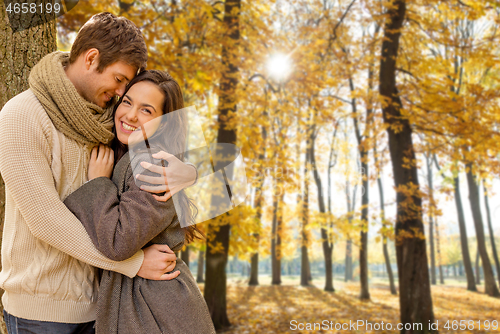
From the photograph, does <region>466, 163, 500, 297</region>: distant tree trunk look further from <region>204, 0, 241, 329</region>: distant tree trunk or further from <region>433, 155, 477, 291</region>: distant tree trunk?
<region>204, 0, 241, 329</region>: distant tree trunk

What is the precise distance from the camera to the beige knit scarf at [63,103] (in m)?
1.37

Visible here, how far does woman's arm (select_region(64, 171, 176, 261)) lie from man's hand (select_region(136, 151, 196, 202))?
34 millimetres

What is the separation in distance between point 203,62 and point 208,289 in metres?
4.45

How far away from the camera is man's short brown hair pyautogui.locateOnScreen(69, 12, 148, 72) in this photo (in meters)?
1.43

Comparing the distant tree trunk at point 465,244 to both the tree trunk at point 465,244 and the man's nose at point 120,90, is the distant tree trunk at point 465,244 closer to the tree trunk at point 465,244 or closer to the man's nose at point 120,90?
the tree trunk at point 465,244

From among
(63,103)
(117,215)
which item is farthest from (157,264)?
(63,103)

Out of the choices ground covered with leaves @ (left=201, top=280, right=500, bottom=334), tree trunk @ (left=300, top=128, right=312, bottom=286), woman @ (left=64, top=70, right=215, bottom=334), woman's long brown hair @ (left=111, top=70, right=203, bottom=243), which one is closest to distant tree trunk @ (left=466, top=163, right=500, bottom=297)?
ground covered with leaves @ (left=201, top=280, right=500, bottom=334)

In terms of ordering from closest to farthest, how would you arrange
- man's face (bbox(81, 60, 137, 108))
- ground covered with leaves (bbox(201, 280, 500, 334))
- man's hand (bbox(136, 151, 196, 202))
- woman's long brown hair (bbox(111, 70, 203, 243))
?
man's hand (bbox(136, 151, 196, 202)) → man's face (bbox(81, 60, 137, 108)) → woman's long brown hair (bbox(111, 70, 203, 243)) → ground covered with leaves (bbox(201, 280, 500, 334))

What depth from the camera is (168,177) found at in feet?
4.60

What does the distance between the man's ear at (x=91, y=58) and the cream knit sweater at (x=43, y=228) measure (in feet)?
0.83

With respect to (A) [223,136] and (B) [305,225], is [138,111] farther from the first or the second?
(B) [305,225]

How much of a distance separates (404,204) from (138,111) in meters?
5.50

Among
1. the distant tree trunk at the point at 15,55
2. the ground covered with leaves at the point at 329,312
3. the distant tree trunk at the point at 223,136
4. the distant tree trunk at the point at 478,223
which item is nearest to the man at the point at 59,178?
the distant tree trunk at the point at 15,55

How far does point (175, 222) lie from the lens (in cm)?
150
